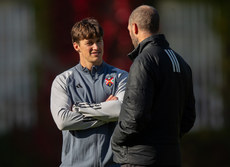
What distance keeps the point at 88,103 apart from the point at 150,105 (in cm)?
59

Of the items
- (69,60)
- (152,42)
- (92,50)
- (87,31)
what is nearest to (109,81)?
(92,50)

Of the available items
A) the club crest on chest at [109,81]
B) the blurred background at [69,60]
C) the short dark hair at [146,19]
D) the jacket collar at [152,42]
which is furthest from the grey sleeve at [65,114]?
the blurred background at [69,60]

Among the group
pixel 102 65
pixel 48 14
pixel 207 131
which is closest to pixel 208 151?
pixel 207 131

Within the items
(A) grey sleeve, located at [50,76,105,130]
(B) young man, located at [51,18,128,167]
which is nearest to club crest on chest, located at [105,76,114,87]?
(B) young man, located at [51,18,128,167]

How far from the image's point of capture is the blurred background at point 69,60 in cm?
824

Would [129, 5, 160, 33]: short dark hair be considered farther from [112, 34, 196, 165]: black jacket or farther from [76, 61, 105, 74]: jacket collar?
[76, 61, 105, 74]: jacket collar

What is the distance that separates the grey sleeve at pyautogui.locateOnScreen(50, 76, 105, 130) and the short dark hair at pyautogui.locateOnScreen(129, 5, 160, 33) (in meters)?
0.72

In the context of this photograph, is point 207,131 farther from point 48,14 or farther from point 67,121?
point 67,121

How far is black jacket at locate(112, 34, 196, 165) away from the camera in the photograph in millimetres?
3033

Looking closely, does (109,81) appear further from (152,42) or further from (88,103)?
(152,42)

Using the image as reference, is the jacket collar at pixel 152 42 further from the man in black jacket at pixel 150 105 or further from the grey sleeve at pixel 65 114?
the grey sleeve at pixel 65 114

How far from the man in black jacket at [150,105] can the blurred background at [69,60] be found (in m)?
4.78

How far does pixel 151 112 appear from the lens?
3096mm

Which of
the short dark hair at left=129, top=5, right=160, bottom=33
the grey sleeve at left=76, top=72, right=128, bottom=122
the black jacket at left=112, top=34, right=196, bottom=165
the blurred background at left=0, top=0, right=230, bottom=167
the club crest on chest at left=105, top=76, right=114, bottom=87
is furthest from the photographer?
the blurred background at left=0, top=0, right=230, bottom=167
